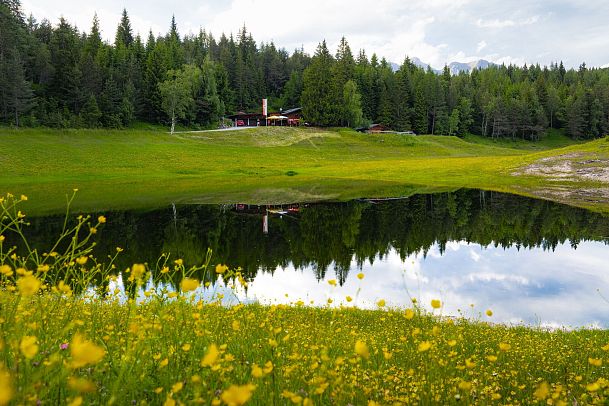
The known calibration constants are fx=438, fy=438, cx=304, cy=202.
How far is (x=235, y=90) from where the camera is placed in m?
125

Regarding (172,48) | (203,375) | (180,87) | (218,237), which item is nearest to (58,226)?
(218,237)

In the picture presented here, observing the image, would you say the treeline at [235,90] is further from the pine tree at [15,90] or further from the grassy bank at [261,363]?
the grassy bank at [261,363]

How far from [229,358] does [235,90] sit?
12774cm

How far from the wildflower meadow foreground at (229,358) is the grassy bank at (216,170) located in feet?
80.6

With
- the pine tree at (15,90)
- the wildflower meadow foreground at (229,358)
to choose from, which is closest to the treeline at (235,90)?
the pine tree at (15,90)

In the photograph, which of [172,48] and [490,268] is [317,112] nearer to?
[172,48]

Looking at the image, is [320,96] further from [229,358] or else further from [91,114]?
[229,358]

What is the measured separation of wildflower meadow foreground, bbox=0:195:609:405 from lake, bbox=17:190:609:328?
66.5 inches

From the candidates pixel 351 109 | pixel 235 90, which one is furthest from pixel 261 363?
pixel 235 90

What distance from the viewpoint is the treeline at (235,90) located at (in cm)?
7906

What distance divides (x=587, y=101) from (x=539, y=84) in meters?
16.6

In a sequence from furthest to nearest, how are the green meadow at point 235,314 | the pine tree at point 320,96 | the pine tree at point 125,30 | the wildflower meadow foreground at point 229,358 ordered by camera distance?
the pine tree at point 125,30
the pine tree at point 320,96
the green meadow at point 235,314
the wildflower meadow foreground at point 229,358

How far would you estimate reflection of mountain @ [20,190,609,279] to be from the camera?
1775cm

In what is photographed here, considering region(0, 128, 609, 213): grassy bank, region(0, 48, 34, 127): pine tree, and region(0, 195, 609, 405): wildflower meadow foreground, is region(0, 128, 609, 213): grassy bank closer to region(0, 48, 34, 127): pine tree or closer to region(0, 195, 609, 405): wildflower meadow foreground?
region(0, 48, 34, 127): pine tree
